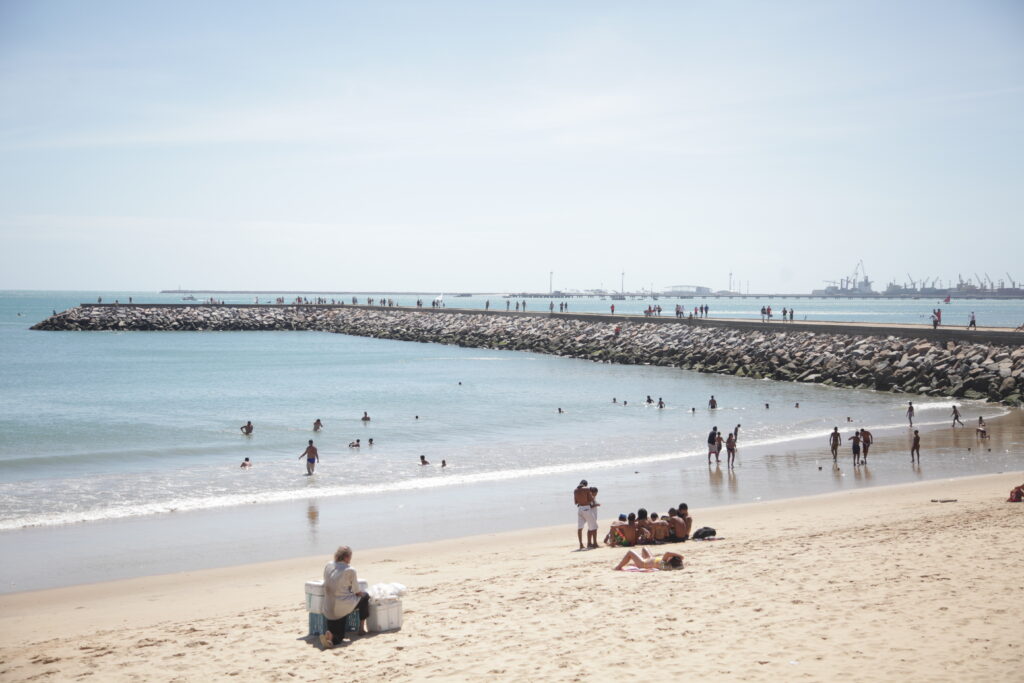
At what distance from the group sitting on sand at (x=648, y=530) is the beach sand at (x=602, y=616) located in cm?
59

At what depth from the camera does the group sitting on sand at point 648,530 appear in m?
13.4

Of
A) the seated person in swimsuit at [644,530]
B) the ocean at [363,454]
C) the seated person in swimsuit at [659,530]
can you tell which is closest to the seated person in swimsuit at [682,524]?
the seated person in swimsuit at [659,530]

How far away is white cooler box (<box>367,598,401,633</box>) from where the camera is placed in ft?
29.2

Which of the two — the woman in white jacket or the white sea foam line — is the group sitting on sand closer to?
the woman in white jacket

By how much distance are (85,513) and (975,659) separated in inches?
658

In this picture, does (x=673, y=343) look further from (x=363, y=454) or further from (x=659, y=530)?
(x=659, y=530)

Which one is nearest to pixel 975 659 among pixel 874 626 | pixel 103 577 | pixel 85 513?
pixel 874 626

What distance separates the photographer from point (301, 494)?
65.7 ft

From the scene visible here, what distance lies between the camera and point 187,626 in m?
9.85

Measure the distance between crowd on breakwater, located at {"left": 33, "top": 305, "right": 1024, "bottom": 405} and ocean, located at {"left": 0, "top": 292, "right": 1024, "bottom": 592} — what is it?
1960 mm

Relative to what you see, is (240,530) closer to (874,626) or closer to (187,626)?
(187,626)

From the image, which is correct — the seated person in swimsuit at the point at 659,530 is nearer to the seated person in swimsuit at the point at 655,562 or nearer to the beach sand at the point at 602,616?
the beach sand at the point at 602,616

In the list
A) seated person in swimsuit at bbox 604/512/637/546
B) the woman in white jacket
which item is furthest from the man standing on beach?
the woman in white jacket

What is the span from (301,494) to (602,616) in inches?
492
